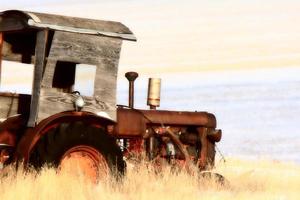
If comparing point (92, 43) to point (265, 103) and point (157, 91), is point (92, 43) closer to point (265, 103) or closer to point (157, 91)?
point (157, 91)

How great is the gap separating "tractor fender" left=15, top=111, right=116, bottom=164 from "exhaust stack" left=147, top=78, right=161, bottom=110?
5.80 ft

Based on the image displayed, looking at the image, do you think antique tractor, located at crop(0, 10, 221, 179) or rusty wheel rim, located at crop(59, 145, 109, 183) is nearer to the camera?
antique tractor, located at crop(0, 10, 221, 179)

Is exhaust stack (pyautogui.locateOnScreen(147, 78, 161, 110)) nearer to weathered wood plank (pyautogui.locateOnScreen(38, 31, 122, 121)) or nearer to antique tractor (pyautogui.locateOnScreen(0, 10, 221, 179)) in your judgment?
antique tractor (pyautogui.locateOnScreen(0, 10, 221, 179))

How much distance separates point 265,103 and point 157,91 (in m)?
20.0

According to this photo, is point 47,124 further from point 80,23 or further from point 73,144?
point 80,23

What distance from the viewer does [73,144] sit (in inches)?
484

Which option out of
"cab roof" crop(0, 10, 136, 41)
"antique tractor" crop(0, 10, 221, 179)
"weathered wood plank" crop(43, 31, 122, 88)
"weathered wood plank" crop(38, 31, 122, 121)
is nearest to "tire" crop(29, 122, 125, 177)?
"antique tractor" crop(0, 10, 221, 179)

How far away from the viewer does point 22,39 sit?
536 inches

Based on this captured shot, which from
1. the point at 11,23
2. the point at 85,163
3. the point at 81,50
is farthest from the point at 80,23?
the point at 85,163

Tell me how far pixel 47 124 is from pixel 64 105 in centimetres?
63

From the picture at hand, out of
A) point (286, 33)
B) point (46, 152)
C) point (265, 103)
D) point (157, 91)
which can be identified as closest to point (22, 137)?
point (46, 152)

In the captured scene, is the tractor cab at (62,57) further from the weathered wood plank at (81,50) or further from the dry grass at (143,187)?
the dry grass at (143,187)

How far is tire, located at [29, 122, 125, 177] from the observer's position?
1198 cm

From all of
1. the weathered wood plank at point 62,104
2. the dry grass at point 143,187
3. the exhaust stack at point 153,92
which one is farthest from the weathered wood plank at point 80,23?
the dry grass at point 143,187
